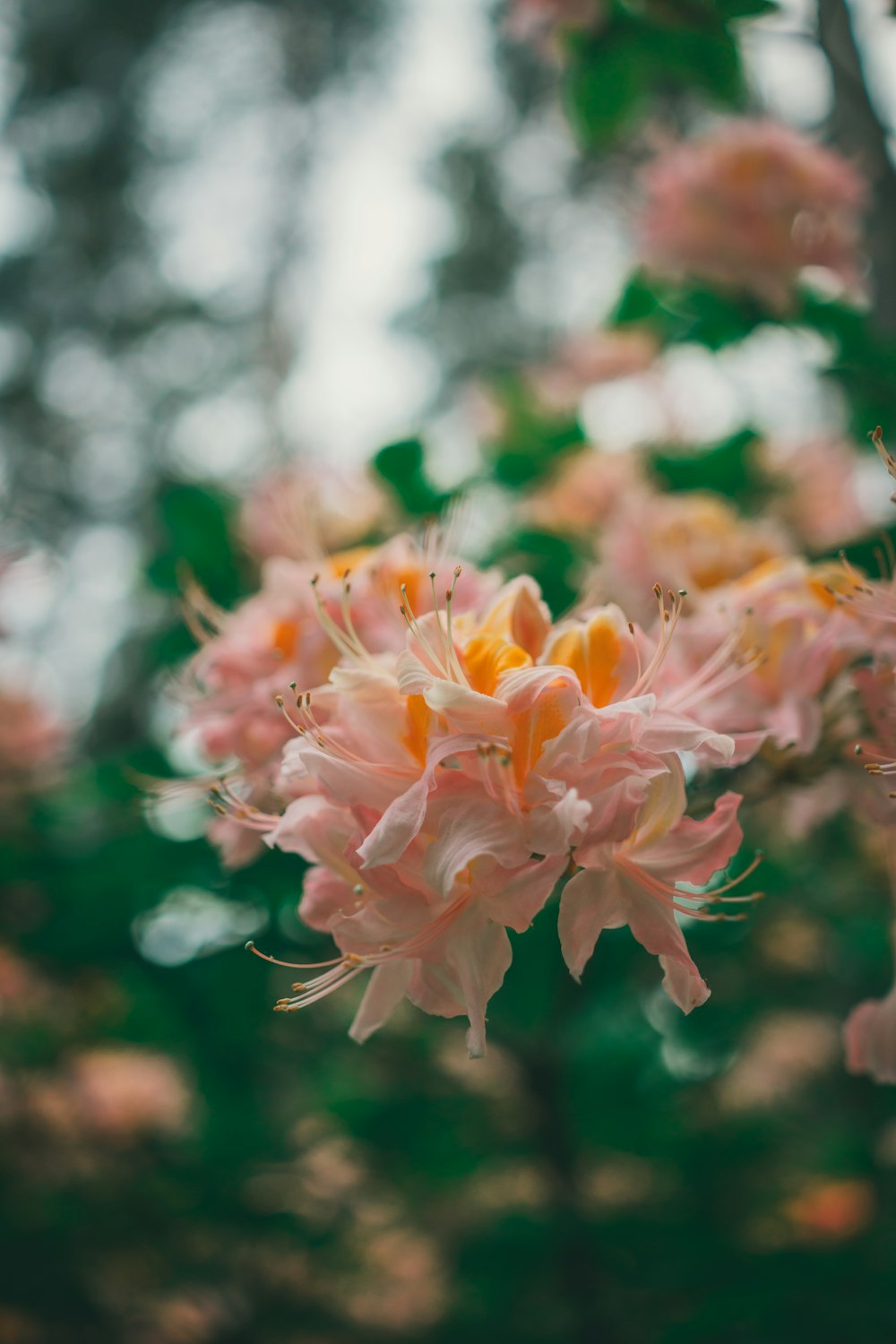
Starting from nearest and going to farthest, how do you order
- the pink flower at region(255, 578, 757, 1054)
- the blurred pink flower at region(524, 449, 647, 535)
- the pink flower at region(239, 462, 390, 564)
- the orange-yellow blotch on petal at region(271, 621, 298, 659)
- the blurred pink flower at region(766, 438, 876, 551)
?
the pink flower at region(255, 578, 757, 1054)
the orange-yellow blotch on petal at region(271, 621, 298, 659)
the pink flower at region(239, 462, 390, 564)
the blurred pink flower at region(524, 449, 647, 535)
the blurred pink flower at region(766, 438, 876, 551)

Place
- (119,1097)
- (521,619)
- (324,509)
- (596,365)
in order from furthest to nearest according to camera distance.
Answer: (119,1097)
(596,365)
(324,509)
(521,619)

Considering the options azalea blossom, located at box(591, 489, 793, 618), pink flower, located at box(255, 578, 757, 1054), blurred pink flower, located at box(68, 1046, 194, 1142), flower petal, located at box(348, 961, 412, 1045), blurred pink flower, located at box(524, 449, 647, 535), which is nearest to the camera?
pink flower, located at box(255, 578, 757, 1054)

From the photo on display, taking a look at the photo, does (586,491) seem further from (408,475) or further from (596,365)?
(596,365)

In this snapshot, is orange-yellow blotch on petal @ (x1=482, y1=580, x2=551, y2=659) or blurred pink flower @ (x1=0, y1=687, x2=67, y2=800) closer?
orange-yellow blotch on petal @ (x1=482, y1=580, x2=551, y2=659)

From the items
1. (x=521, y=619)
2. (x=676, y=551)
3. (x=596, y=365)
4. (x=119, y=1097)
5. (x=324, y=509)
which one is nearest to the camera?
(x=521, y=619)

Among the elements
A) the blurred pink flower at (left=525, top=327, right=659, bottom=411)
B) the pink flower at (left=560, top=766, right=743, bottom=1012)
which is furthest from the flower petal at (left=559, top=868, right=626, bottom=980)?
the blurred pink flower at (left=525, top=327, right=659, bottom=411)

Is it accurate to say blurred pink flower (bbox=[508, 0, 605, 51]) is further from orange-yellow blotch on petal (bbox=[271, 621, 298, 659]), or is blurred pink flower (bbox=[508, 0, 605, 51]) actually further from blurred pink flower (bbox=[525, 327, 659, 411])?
orange-yellow blotch on petal (bbox=[271, 621, 298, 659])

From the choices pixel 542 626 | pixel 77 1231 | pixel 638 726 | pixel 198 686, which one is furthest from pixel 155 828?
pixel 77 1231

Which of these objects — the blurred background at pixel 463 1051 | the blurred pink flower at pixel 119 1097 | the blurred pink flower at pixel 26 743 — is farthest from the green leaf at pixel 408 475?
the blurred pink flower at pixel 119 1097

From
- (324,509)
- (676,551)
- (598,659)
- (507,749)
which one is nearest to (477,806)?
(507,749)
